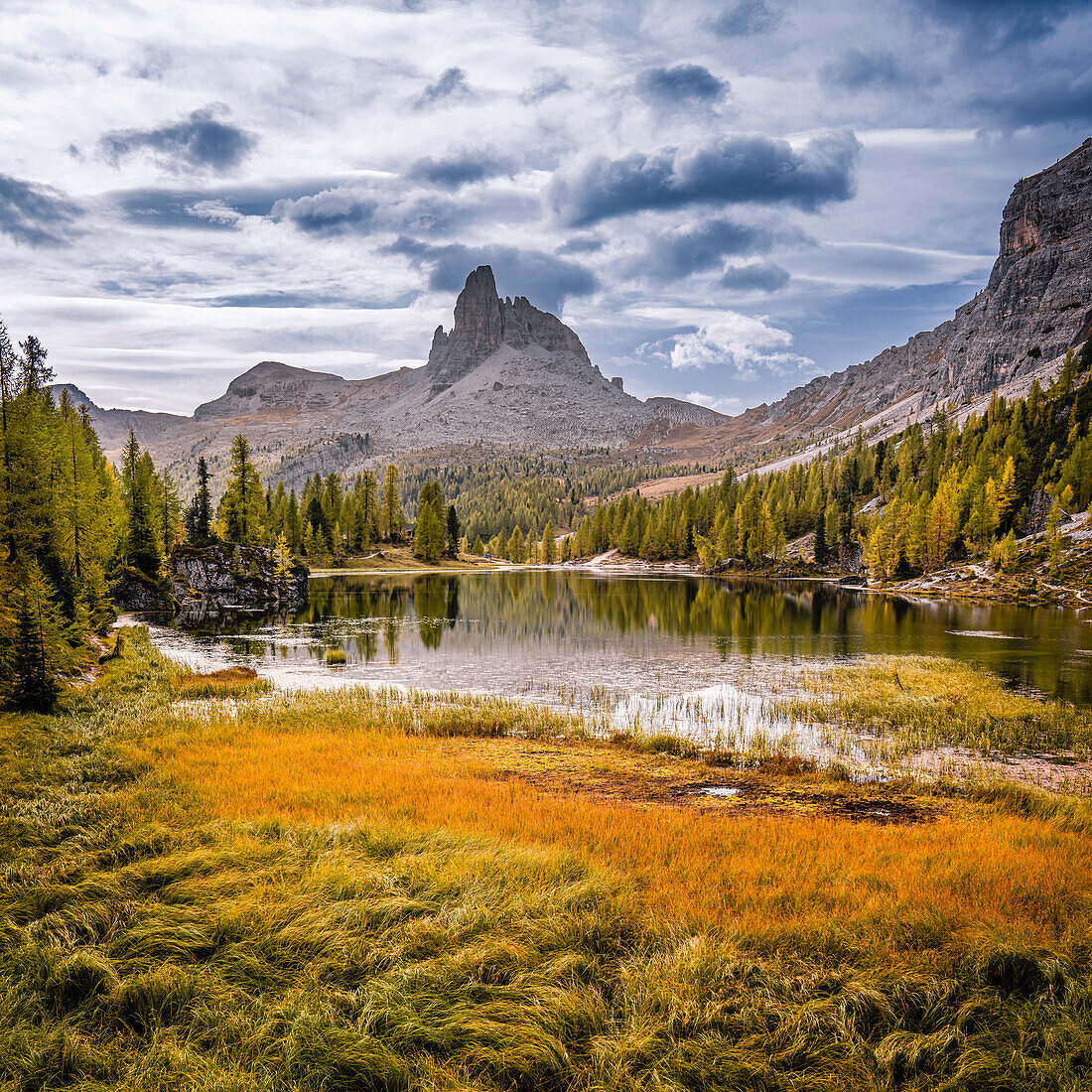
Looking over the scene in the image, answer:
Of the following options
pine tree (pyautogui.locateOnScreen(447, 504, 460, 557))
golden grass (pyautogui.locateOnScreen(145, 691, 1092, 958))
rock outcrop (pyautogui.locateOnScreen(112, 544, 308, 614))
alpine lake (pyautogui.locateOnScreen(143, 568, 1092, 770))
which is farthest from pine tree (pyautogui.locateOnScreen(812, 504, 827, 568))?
golden grass (pyautogui.locateOnScreen(145, 691, 1092, 958))

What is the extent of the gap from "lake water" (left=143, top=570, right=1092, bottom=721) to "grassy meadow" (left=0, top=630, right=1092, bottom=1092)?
14.3 metres

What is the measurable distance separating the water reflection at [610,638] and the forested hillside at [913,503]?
31.5 meters

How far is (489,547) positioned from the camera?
193 metres

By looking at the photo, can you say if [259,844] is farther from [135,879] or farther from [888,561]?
[888,561]

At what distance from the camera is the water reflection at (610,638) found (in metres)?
31.5

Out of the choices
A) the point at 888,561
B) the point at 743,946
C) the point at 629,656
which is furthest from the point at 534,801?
the point at 888,561

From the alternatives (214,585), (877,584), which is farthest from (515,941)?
(877,584)

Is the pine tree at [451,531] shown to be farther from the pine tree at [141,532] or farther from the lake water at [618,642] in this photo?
the pine tree at [141,532]

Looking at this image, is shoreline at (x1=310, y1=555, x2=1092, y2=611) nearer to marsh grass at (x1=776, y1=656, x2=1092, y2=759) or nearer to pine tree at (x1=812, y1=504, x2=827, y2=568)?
pine tree at (x1=812, y1=504, x2=827, y2=568)

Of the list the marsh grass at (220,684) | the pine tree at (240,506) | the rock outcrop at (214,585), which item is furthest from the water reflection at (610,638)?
the pine tree at (240,506)

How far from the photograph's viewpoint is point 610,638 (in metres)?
44.3

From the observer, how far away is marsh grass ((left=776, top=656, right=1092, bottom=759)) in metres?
19.7

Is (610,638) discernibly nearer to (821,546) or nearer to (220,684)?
(220,684)

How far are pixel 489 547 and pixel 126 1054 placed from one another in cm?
18834
